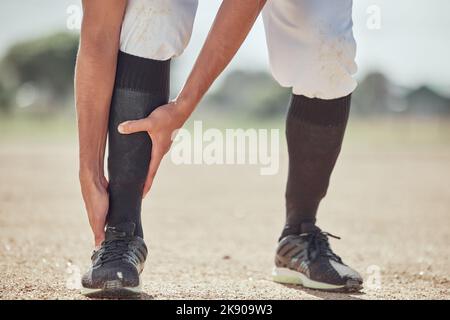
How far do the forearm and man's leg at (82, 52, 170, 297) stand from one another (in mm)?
127

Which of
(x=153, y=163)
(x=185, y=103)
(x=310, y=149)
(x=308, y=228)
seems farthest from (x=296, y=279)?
(x=185, y=103)

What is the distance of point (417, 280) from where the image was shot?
96.7 inches

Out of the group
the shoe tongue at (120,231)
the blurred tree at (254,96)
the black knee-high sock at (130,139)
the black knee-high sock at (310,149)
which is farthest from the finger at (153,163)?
the blurred tree at (254,96)

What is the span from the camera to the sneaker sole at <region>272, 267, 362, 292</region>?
210 cm

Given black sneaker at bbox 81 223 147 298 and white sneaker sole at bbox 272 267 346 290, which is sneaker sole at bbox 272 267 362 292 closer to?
white sneaker sole at bbox 272 267 346 290

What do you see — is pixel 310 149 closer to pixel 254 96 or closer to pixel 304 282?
pixel 304 282

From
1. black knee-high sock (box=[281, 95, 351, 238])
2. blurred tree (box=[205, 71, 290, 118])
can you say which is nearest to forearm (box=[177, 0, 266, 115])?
black knee-high sock (box=[281, 95, 351, 238])

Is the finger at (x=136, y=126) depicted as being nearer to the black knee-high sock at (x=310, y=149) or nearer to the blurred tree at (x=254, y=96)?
the black knee-high sock at (x=310, y=149)

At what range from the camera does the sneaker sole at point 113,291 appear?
70.9 inches

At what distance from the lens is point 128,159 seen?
1.91m

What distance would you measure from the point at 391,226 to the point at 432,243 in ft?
2.44
